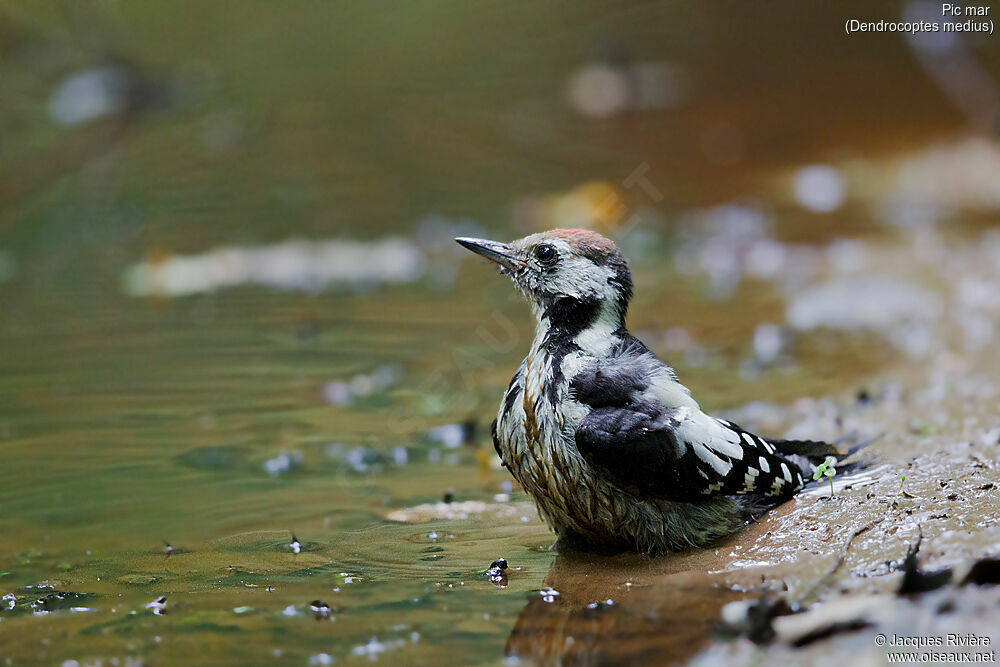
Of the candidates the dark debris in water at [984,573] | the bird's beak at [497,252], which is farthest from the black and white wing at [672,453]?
the dark debris in water at [984,573]

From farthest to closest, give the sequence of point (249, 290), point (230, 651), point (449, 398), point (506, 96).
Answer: point (506, 96) → point (249, 290) → point (449, 398) → point (230, 651)

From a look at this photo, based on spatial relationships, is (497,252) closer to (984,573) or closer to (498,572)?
(498,572)

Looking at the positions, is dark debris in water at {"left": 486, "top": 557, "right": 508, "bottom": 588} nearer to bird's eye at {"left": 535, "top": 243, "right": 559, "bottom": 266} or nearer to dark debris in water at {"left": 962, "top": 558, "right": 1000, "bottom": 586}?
bird's eye at {"left": 535, "top": 243, "right": 559, "bottom": 266}

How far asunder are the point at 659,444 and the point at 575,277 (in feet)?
2.57

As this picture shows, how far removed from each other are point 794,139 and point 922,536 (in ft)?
31.6

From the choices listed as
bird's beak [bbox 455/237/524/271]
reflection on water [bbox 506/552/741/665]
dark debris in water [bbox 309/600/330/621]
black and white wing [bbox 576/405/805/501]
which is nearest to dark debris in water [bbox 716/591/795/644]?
reflection on water [bbox 506/552/741/665]

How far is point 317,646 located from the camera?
122 inches

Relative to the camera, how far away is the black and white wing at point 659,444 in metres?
3.64

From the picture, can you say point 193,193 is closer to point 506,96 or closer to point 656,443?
point 506,96

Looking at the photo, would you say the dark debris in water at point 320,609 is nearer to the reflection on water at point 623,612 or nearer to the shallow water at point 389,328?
the shallow water at point 389,328

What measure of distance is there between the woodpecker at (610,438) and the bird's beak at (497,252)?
8cm

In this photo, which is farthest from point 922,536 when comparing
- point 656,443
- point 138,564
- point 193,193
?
point 193,193

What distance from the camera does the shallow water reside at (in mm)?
3439

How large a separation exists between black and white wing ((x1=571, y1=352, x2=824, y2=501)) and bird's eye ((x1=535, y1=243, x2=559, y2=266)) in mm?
517
